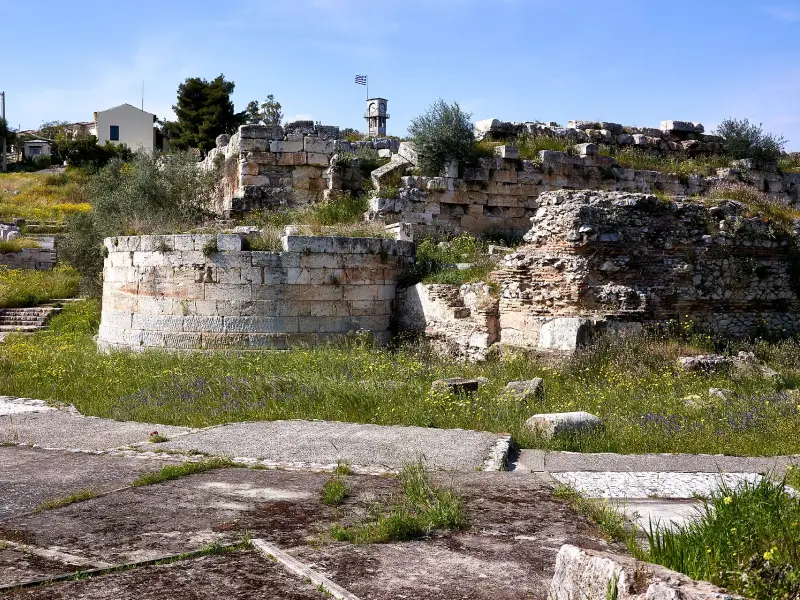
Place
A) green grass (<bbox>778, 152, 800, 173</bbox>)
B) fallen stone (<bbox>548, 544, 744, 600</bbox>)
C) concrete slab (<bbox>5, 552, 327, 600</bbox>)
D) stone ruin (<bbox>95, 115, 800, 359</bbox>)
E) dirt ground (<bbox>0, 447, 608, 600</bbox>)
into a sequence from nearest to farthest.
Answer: fallen stone (<bbox>548, 544, 744, 600</bbox>) < concrete slab (<bbox>5, 552, 327, 600</bbox>) < dirt ground (<bbox>0, 447, 608, 600</bbox>) < stone ruin (<bbox>95, 115, 800, 359</bbox>) < green grass (<bbox>778, 152, 800, 173</bbox>)

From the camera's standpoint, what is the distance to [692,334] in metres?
11.6

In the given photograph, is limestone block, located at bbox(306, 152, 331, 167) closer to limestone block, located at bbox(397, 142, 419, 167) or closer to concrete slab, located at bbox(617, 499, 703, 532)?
limestone block, located at bbox(397, 142, 419, 167)

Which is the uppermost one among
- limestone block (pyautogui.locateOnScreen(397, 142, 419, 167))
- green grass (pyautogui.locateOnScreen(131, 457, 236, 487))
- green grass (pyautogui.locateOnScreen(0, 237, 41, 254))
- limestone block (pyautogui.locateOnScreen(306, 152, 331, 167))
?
limestone block (pyautogui.locateOnScreen(397, 142, 419, 167))

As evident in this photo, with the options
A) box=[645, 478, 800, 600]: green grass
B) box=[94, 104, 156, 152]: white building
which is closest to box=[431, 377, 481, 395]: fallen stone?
box=[645, 478, 800, 600]: green grass

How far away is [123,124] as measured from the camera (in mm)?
60312

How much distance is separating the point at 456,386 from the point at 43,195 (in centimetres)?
3925

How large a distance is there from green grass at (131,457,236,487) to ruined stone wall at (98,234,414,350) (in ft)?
21.3

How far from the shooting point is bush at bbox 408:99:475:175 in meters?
17.1

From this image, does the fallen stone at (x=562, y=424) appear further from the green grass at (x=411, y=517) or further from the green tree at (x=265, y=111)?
the green tree at (x=265, y=111)

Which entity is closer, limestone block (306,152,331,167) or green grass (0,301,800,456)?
green grass (0,301,800,456)

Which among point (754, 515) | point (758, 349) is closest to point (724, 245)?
point (758, 349)

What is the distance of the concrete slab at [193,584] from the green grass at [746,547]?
1.67 meters

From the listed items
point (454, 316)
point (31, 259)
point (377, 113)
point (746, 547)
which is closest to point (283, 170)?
point (454, 316)

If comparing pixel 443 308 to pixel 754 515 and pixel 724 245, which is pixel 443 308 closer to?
pixel 724 245
